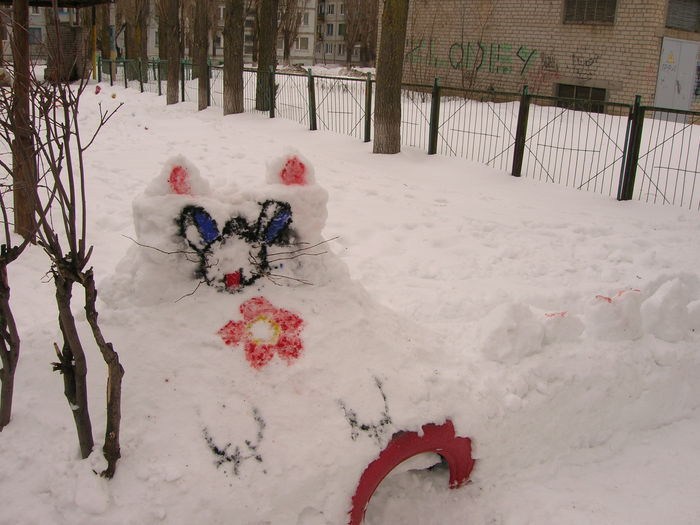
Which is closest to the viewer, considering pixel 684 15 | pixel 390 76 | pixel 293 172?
pixel 293 172

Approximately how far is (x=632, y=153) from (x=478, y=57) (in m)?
12.6

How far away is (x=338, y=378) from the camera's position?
346 centimetres

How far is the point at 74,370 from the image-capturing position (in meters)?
2.96

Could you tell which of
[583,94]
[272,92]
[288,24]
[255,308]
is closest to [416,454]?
[255,308]

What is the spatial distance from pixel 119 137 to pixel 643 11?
1300 cm

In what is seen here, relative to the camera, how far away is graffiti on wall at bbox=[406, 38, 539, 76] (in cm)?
1917

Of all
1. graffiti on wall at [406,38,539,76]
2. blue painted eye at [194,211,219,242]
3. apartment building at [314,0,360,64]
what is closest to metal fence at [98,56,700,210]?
graffiti on wall at [406,38,539,76]

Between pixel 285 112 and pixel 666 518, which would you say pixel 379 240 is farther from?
pixel 285 112

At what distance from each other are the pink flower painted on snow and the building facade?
1619cm

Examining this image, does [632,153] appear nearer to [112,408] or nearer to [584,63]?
[112,408]

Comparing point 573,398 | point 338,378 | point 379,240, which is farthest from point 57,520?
point 379,240

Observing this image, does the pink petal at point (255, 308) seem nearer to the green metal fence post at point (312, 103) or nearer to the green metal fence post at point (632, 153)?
the green metal fence post at point (632, 153)

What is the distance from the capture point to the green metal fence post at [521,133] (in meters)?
9.24

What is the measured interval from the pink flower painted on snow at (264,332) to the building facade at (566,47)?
1619cm
